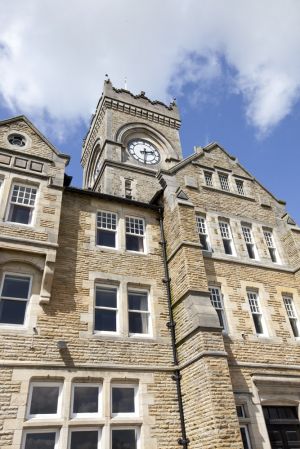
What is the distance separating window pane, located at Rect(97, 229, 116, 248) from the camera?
49.8 ft

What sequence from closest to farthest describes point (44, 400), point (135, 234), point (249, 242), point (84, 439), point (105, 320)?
point (84, 439) → point (44, 400) → point (105, 320) → point (135, 234) → point (249, 242)

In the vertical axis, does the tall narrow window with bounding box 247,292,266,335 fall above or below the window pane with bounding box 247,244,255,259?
below

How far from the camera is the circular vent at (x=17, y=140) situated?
50.3 feet

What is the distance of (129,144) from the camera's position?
97.3 feet

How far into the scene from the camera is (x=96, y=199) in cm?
1603

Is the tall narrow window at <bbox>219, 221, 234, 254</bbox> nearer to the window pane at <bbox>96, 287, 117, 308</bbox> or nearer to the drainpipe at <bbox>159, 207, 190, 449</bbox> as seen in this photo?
the drainpipe at <bbox>159, 207, 190, 449</bbox>

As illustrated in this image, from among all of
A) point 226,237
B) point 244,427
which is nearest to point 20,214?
point 226,237

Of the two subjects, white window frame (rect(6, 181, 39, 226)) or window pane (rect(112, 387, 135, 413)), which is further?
white window frame (rect(6, 181, 39, 226))

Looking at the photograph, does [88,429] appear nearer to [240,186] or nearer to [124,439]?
[124,439]

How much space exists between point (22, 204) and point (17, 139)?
11.3 feet

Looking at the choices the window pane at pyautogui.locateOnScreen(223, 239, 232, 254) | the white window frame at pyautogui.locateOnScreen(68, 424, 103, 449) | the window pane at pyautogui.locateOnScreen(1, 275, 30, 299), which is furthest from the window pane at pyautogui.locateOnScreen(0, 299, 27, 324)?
the window pane at pyautogui.locateOnScreen(223, 239, 232, 254)

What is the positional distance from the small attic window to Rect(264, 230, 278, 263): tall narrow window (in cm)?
1256

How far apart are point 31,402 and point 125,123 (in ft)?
79.5

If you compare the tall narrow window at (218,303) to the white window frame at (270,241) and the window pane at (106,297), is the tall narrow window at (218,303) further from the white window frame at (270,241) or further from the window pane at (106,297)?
the white window frame at (270,241)
